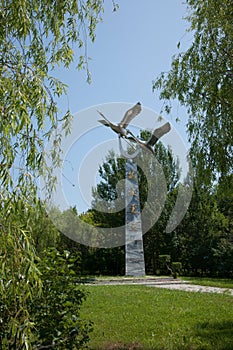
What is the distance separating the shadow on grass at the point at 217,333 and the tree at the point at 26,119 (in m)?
2.70

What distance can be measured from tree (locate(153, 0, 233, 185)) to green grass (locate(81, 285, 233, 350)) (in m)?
2.10

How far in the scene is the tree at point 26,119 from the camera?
1895 millimetres

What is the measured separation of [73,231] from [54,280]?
19583mm

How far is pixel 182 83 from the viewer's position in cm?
529

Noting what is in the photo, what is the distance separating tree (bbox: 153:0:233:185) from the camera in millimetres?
4602

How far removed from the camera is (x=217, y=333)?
4.74 metres

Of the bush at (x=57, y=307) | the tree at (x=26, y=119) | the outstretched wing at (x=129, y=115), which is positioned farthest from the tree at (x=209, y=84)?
the outstretched wing at (x=129, y=115)

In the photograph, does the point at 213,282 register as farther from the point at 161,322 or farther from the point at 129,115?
the point at 161,322

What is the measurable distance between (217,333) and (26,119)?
4.05 meters

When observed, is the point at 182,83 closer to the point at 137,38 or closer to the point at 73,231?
the point at 137,38

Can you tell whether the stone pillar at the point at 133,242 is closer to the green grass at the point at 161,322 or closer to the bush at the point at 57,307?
the green grass at the point at 161,322

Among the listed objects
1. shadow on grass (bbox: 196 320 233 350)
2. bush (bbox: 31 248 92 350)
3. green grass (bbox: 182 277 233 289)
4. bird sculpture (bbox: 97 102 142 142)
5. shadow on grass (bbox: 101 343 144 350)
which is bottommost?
shadow on grass (bbox: 101 343 144 350)

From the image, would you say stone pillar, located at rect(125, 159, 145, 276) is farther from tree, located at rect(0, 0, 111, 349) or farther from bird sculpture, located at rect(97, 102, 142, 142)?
tree, located at rect(0, 0, 111, 349)

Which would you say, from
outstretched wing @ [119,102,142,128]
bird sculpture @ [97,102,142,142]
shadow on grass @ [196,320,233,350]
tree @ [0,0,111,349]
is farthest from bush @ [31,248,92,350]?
outstretched wing @ [119,102,142,128]
